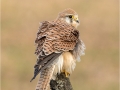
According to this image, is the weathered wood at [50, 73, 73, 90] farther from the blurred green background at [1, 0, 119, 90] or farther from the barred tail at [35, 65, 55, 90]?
the blurred green background at [1, 0, 119, 90]

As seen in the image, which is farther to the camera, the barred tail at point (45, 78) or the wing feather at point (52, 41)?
Answer: the wing feather at point (52, 41)

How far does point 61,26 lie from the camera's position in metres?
7.02

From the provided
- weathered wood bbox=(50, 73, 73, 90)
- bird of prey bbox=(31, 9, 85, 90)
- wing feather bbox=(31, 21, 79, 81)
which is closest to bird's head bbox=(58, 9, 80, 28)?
bird of prey bbox=(31, 9, 85, 90)

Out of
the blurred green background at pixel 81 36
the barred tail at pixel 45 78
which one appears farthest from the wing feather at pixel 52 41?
the blurred green background at pixel 81 36

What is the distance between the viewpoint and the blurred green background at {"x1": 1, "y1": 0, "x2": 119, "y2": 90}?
42.1 ft

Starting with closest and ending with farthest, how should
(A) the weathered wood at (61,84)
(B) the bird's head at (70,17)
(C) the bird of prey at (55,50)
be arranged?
1. (A) the weathered wood at (61,84)
2. (C) the bird of prey at (55,50)
3. (B) the bird's head at (70,17)

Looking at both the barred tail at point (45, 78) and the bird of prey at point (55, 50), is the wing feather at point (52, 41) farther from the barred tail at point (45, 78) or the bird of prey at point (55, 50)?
the barred tail at point (45, 78)

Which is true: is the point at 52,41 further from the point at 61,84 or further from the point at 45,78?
the point at 61,84

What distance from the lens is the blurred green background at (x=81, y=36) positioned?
12.8m

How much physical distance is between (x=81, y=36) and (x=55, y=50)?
9039mm
